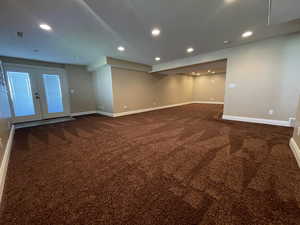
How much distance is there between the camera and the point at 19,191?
1349 mm

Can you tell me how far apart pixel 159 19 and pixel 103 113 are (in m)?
4.85

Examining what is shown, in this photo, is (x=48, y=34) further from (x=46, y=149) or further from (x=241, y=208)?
(x=241, y=208)

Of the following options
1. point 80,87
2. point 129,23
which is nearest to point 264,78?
point 129,23

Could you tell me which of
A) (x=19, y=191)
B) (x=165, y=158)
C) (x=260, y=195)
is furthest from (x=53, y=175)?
(x=260, y=195)

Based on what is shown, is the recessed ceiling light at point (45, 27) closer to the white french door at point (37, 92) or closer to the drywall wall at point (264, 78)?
the white french door at point (37, 92)

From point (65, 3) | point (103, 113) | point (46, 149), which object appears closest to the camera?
point (65, 3)

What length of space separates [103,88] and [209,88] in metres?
7.83

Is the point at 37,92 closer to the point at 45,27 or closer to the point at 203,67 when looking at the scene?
the point at 45,27

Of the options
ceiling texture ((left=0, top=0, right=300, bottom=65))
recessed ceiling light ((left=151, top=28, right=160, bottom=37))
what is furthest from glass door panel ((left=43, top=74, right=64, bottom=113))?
recessed ceiling light ((left=151, top=28, right=160, bottom=37))

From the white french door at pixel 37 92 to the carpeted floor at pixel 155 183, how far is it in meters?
2.94

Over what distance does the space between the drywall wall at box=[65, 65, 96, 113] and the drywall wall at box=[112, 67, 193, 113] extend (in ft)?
6.39

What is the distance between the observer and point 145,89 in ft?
21.3

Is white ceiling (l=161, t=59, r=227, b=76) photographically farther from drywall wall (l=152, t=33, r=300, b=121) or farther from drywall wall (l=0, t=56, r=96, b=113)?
drywall wall (l=0, t=56, r=96, b=113)

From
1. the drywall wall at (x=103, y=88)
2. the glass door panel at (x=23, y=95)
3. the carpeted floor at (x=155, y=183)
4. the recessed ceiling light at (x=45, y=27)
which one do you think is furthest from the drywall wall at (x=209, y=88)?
the glass door panel at (x=23, y=95)
